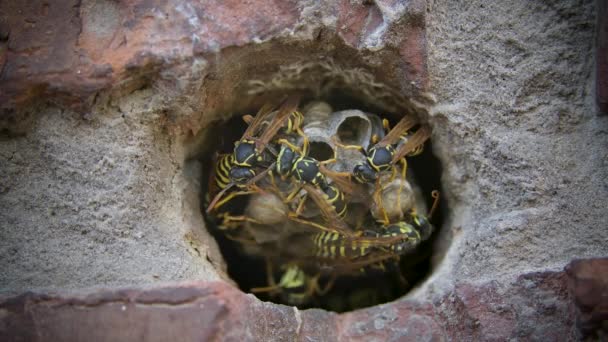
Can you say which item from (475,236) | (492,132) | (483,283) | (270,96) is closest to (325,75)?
(270,96)

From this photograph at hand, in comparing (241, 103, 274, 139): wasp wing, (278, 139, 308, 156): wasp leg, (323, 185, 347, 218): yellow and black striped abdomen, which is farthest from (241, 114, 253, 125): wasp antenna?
(323, 185, 347, 218): yellow and black striped abdomen

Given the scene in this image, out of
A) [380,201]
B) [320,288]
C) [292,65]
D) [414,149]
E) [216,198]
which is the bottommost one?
[320,288]

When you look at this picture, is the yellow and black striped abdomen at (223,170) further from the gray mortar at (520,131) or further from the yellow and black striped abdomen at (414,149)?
the gray mortar at (520,131)

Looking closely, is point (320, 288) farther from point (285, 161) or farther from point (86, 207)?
point (86, 207)

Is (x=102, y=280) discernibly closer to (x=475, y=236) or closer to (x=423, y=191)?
(x=475, y=236)

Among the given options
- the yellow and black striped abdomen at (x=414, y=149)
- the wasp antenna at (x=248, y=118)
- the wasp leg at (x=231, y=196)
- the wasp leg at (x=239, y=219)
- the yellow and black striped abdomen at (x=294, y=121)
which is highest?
the yellow and black striped abdomen at (x=414, y=149)

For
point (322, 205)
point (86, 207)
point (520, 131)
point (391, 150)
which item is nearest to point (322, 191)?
point (322, 205)

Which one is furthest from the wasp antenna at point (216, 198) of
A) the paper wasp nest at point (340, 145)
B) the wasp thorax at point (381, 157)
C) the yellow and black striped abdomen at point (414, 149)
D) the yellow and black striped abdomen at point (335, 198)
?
the yellow and black striped abdomen at point (414, 149)
